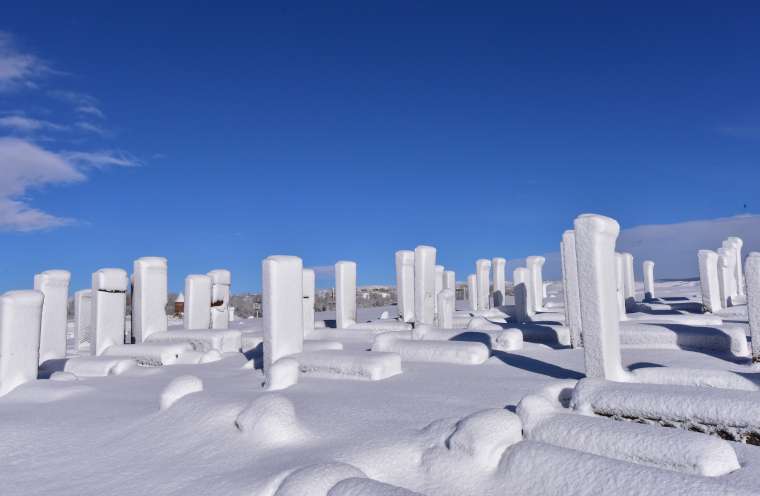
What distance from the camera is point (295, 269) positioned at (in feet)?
30.2

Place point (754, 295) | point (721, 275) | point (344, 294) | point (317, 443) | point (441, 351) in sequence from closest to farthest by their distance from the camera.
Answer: point (317, 443) < point (754, 295) < point (441, 351) < point (344, 294) < point (721, 275)

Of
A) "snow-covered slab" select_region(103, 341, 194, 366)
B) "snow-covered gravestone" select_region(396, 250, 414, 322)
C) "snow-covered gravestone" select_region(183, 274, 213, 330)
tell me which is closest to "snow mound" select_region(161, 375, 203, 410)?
"snow-covered slab" select_region(103, 341, 194, 366)

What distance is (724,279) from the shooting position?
699 inches

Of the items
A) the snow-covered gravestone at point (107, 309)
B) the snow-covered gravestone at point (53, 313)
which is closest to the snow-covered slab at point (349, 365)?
the snow-covered gravestone at point (107, 309)

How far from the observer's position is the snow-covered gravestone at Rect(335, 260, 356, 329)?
15.5 meters

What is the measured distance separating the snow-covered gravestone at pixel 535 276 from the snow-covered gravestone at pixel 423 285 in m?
5.60

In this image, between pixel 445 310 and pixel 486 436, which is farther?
pixel 445 310

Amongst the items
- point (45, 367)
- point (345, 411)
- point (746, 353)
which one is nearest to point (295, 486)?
point (345, 411)

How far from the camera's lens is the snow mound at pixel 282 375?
24.7 feet

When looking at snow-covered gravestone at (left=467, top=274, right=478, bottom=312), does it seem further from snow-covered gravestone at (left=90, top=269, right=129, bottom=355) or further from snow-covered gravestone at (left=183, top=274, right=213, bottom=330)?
snow-covered gravestone at (left=90, top=269, right=129, bottom=355)

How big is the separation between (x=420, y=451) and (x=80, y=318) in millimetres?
14845

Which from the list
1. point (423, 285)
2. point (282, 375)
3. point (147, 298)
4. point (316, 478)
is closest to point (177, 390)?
point (282, 375)

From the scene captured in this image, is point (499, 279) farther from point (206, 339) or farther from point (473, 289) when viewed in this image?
point (206, 339)

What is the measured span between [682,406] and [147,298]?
11.6 meters
